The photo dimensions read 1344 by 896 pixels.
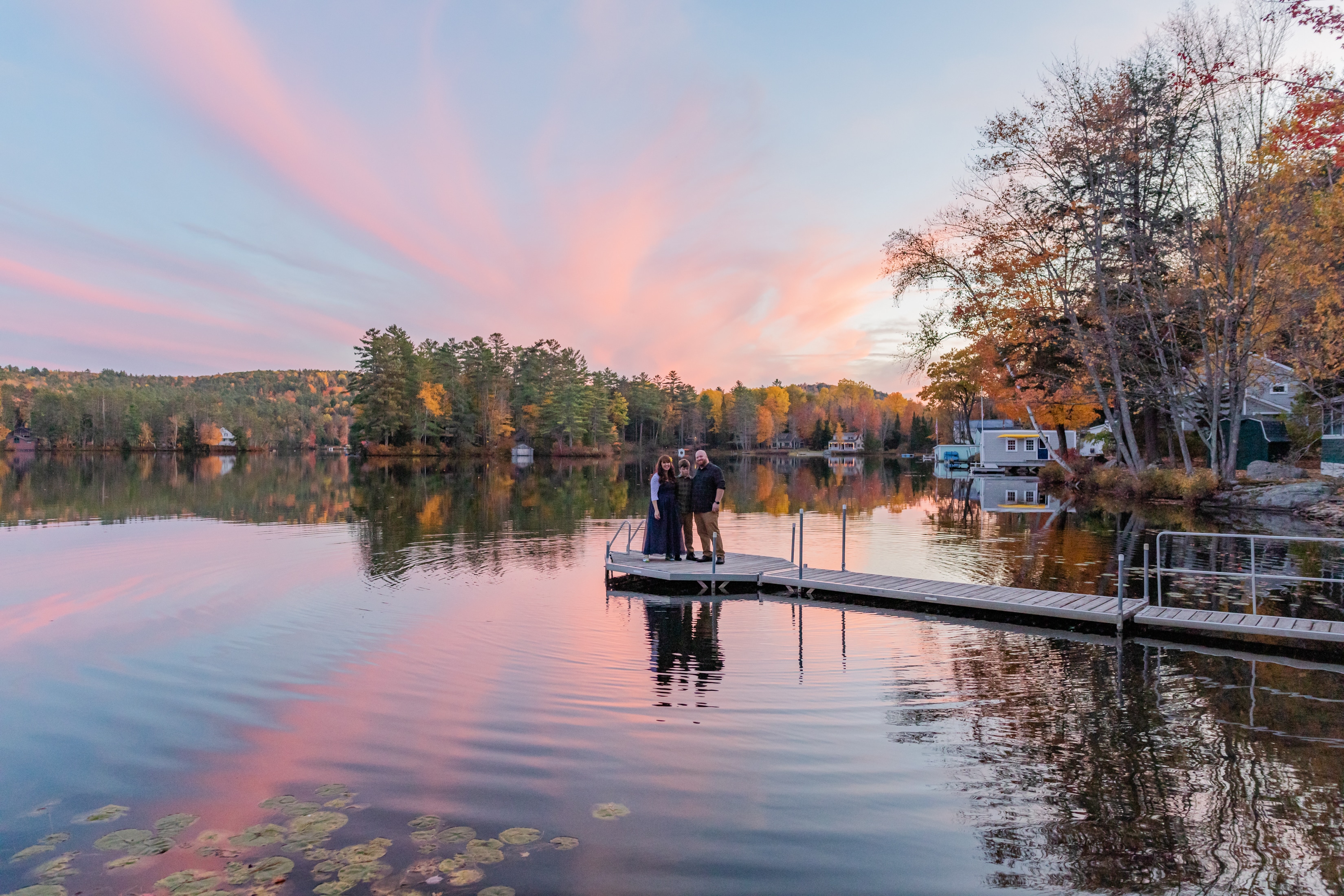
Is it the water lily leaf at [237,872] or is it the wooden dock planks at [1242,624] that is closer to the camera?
the water lily leaf at [237,872]

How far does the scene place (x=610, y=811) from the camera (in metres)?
5.73

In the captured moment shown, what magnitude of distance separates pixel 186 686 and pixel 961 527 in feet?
73.2

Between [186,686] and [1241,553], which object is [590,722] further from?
[1241,553]

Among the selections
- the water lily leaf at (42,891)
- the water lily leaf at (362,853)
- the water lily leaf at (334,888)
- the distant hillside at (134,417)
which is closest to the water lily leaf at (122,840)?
the water lily leaf at (42,891)

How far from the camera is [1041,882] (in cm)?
481

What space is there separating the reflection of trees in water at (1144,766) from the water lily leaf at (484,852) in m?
3.10

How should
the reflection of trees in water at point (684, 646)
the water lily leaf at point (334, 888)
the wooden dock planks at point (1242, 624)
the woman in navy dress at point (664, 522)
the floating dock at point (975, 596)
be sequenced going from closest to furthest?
the water lily leaf at point (334, 888) → the reflection of trees in water at point (684, 646) → the wooden dock planks at point (1242, 624) → the floating dock at point (975, 596) → the woman in navy dress at point (664, 522)

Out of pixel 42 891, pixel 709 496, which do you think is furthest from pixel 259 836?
pixel 709 496

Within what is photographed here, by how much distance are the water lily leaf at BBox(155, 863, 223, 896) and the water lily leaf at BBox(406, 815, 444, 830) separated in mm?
1178

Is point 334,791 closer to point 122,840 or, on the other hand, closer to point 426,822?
point 426,822

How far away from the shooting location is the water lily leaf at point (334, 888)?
4559mm

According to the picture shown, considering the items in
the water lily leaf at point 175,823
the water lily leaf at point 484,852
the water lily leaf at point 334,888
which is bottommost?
the water lily leaf at point 175,823

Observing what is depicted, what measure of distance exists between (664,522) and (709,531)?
1235mm

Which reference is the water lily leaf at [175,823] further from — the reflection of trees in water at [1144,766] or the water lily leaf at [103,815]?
the reflection of trees in water at [1144,766]
